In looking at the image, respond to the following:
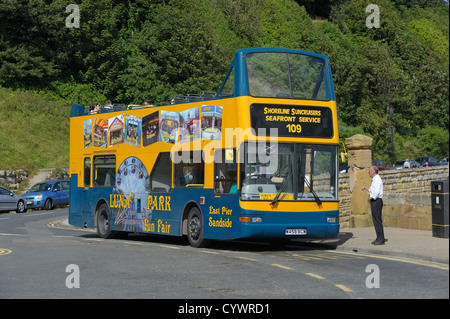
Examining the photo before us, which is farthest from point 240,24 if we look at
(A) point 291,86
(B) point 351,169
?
(A) point 291,86

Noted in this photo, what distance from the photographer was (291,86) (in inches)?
739

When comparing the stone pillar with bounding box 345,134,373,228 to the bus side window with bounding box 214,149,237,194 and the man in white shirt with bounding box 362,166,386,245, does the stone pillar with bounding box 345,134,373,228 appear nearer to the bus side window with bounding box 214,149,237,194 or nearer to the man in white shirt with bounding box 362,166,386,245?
the man in white shirt with bounding box 362,166,386,245

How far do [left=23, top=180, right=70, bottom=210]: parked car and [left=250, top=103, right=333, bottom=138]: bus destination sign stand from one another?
2591 cm

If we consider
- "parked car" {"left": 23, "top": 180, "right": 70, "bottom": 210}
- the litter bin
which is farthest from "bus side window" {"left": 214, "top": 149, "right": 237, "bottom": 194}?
"parked car" {"left": 23, "top": 180, "right": 70, "bottom": 210}

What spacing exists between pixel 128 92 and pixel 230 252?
43.7m

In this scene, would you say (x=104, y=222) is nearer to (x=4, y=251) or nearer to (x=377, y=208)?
(x=4, y=251)

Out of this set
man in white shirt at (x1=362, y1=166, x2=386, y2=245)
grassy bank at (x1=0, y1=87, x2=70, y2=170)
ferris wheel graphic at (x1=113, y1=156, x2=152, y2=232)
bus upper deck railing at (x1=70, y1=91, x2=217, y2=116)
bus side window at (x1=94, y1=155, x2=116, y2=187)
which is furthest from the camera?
grassy bank at (x1=0, y1=87, x2=70, y2=170)

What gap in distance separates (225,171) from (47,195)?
84.4ft

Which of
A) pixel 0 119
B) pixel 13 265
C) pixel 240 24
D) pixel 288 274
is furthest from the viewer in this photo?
pixel 240 24

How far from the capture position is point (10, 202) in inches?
1564

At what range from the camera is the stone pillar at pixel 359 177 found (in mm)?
25297

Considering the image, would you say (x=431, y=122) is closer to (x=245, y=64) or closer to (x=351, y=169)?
(x=351, y=169)

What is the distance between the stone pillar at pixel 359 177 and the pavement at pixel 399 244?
1006 mm

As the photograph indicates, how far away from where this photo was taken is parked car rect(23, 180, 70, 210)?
137 ft
